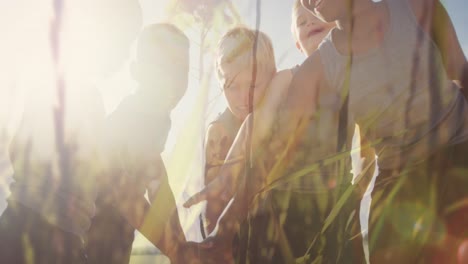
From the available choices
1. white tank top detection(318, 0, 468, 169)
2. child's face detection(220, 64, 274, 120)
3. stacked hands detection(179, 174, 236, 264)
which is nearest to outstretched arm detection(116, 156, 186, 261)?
stacked hands detection(179, 174, 236, 264)

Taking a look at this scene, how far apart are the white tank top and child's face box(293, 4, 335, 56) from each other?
533 millimetres

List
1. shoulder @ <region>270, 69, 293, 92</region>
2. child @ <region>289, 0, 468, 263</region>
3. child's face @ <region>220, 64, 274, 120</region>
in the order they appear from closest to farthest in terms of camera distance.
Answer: child @ <region>289, 0, 468, 263</region> < shoulder @ <region>270, 69, 293, 92</region> < child's face @ <region>220, 64, 274, 120</region>

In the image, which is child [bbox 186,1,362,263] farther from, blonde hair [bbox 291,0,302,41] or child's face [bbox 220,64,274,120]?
blonde hair [bbox 291,0,302,41]

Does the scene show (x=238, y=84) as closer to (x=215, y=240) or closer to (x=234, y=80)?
(x=234, y=80)

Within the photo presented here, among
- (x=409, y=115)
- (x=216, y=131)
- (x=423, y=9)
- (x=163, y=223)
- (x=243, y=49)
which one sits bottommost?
(x=163, y=223)

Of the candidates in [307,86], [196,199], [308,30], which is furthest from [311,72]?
[308,30]

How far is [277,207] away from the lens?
1.26m

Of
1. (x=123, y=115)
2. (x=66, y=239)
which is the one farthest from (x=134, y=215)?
(x=66, y=239)

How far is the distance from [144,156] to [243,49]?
18.5 inches

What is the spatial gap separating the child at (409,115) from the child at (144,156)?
2.10 feet

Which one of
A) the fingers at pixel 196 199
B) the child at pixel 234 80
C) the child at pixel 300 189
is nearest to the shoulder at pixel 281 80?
the child at pixel 234 80

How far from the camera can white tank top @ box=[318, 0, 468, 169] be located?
107 centimetres

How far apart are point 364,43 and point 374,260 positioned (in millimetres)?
499

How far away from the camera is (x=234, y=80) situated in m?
1.64
